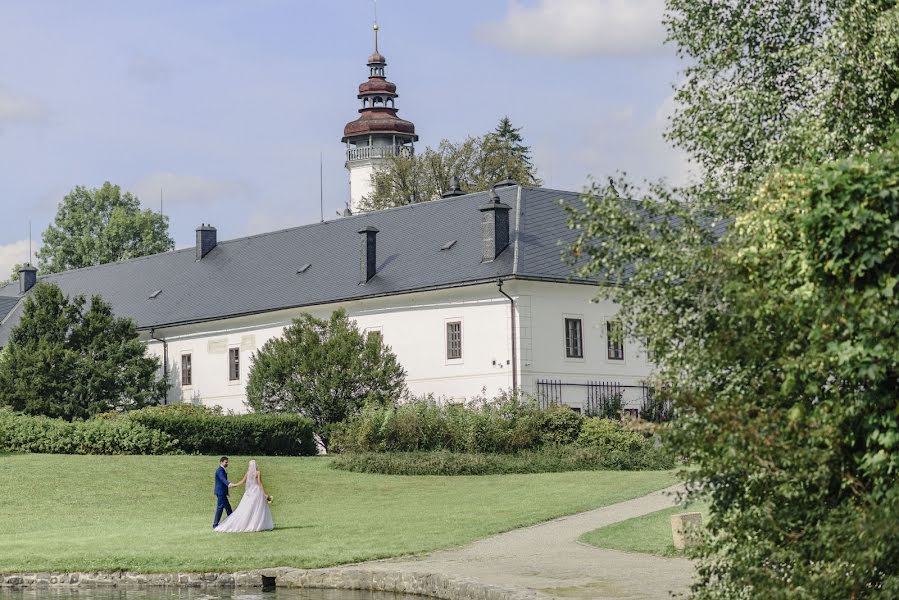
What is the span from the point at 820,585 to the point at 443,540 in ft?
41.5

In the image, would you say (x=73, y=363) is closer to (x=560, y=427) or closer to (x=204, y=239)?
(x=204, y=239)

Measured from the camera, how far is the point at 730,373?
461 inches

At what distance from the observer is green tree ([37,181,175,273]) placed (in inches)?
3233

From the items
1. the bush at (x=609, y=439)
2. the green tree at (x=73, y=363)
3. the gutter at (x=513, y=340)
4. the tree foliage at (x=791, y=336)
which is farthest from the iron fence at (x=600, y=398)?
the tree foliage at (x=791, y=336)

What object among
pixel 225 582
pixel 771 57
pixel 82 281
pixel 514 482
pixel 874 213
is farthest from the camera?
pixel 82 281

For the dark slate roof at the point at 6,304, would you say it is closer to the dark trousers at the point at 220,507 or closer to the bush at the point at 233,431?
the bush at the point at 233,431

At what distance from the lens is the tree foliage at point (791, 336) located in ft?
33.7

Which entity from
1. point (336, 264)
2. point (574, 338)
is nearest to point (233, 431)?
point (574, 338)

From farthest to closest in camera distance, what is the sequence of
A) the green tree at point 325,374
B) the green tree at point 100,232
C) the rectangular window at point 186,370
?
the green tree at point 100,232 → the rectangular window at point 186,370 → the green tree at point 325,374

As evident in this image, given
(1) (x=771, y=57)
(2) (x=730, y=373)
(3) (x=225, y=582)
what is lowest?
(3) (x=225, y=582)

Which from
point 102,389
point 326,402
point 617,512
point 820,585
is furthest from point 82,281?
point 820,585

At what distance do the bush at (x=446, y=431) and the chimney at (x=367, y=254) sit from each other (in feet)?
34.3

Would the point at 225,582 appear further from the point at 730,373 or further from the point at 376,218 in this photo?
the point at 376,218

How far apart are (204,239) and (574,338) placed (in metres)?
21.2
